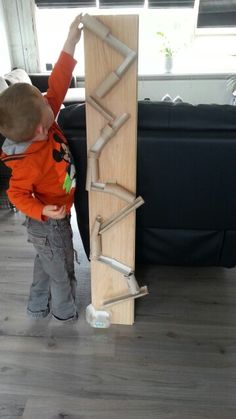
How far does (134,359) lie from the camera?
4.39 feet

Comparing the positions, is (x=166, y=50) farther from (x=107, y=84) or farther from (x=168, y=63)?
(x=107, y=84)

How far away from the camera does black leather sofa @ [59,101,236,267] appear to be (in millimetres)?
1344

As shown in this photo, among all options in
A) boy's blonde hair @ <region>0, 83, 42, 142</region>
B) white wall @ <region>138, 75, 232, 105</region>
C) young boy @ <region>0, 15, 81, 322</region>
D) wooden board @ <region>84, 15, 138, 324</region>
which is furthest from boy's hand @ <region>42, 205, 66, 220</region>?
white wall @ <region>138, 75, 232, 105</region>

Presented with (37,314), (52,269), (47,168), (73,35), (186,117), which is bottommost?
(37,314)

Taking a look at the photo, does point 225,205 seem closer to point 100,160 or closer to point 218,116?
point 218,116

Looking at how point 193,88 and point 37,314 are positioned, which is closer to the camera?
point 37,314

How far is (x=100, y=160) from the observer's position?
1.16m

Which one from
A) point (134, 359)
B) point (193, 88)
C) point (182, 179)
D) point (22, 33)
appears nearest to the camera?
point (134, 359)

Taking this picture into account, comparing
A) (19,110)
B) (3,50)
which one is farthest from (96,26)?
(3,50)

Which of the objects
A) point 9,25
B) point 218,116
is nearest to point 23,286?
point 218,116

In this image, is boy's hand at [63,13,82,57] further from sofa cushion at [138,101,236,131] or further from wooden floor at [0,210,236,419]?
wooden floor at [0,210,236,419]

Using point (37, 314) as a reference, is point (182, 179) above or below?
above

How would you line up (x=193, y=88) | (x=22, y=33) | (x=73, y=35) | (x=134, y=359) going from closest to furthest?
(x=73, y=35), (x=134, y=359), (x=22, y=33), (x=193, y=88)

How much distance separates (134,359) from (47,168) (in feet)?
2.76
